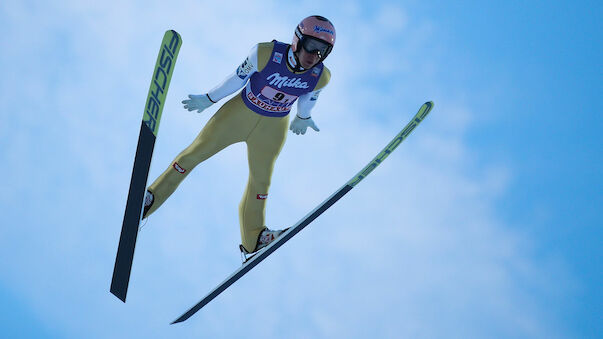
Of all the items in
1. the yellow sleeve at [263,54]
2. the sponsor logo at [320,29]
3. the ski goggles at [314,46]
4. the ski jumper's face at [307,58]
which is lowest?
the yellow sleeve at [263,54]

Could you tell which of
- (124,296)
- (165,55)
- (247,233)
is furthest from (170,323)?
(165,55)

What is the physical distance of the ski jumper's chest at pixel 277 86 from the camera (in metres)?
4.95

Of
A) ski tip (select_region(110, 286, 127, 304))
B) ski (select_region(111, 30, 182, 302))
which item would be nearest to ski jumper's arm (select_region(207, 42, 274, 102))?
ski (select_region(111, 30, 182, 302))

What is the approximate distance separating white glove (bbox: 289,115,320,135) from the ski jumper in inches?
12.9

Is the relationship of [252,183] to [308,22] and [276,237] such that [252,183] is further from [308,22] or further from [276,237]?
[308,22]

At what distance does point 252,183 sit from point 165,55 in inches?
65.7

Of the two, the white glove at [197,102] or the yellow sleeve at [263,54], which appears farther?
the white glove at [197,102]

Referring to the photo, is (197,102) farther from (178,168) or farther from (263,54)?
(263,54)

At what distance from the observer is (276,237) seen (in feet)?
17.9

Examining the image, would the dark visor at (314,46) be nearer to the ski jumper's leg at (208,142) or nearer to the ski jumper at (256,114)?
the ski jumper at (256,114)

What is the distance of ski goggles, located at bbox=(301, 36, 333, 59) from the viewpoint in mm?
4773

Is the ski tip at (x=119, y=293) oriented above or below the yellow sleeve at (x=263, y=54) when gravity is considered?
below

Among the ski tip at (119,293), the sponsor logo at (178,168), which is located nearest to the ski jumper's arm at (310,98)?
the sponsor logo at (178,168)

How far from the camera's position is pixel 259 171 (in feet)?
17.7
